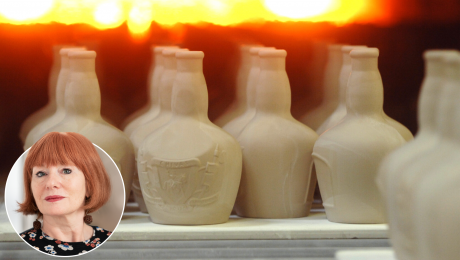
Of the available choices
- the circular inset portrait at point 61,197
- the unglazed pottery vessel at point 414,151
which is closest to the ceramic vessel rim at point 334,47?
the circular inset portrait at point 61,197

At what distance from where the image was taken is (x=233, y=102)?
158 centimetres

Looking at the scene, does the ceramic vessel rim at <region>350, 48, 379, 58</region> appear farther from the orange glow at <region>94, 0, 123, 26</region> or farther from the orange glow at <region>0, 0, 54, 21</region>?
the orange glow at <region>0, 0, 54, 21</region>

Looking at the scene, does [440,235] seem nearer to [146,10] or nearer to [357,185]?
[357,185]

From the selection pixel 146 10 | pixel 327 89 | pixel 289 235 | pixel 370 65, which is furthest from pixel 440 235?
pixel 146 10

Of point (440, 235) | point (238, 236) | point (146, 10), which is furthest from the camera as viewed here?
point (146, 10)

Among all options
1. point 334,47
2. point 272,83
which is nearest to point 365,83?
point 272,83

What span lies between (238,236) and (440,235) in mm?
503

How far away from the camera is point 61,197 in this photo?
1.04 metres

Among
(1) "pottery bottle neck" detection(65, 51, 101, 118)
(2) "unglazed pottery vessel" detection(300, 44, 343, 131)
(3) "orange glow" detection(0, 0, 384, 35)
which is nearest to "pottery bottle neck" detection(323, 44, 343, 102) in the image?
(2) "unglazed pottery vessel" detection(300, 44, 343, 131)

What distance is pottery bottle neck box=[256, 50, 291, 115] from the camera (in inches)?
50.3

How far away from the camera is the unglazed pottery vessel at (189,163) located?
45.4 inches

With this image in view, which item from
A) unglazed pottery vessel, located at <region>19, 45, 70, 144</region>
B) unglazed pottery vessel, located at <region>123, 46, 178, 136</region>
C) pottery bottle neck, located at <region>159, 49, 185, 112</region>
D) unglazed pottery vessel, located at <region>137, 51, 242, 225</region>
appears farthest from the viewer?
unglazed pottery vessel, located at <region>19, 45, 70, 144</region>

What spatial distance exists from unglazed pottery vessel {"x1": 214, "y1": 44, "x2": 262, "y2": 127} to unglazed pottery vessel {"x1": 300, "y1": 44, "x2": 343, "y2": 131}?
16 cm

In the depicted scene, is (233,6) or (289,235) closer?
(289,235)
